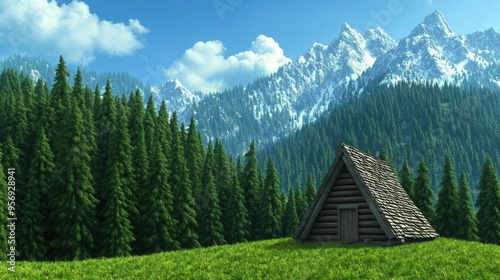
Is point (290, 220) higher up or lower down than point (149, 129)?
lower down

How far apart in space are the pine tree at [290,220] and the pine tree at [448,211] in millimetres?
22514

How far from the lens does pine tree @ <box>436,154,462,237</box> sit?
57237 mm

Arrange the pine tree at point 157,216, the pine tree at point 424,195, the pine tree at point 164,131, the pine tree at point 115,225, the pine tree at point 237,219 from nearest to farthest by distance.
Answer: the pine tree at point 115,225, the pine tree at point 157,216, the pine tree at point 424,195, the pine tree at point 237,219, the pine tree at point 164,131

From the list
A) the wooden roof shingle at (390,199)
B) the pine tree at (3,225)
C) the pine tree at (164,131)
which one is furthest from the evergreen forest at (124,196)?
the wooden roof shingle at (390,199)

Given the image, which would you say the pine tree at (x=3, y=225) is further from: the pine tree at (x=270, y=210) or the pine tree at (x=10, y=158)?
the pine tree at (x=270, y=210)

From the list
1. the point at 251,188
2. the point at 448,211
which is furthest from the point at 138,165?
the point at 448,211

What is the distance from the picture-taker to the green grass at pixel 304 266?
593 inches

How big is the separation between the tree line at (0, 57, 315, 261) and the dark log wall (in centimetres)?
2811

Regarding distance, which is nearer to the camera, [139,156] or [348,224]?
[348,224]

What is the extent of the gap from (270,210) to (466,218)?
28.4 m

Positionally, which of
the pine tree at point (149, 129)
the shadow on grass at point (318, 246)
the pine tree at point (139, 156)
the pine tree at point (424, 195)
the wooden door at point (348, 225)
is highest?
the pine tree at point (149, 129)

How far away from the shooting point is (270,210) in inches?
2731

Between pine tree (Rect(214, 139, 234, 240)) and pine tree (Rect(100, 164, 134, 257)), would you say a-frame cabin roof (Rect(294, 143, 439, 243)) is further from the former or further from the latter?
pine tree (Rect(214, 139, 234, 240))

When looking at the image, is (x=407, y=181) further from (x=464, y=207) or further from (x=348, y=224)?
(x=348, y=224)
